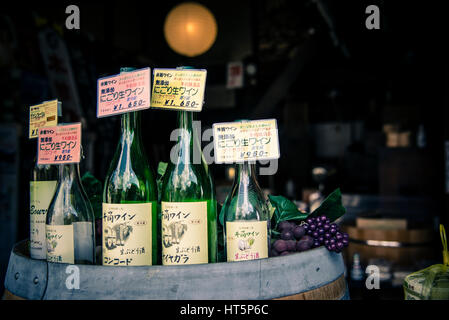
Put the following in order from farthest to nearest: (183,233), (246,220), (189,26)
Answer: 1. (189,26)
2. (246,220)
3. (183,233)

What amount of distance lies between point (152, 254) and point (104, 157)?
3362 mm

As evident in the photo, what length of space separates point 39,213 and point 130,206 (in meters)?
0.29

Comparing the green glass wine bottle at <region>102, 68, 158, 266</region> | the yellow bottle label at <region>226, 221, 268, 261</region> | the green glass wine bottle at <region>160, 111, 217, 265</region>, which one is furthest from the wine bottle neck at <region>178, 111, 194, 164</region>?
the yellow bottle label at <region>226, 221, 268, 261</region>

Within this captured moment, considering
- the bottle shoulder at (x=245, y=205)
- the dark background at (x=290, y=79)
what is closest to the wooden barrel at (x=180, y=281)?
the bottle shoulder at (x=245, y=205)

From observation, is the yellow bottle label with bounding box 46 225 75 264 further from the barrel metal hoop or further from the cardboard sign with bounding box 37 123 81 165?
the barrel metal hoop

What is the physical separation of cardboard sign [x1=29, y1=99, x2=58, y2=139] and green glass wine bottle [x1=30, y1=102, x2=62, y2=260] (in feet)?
0.05

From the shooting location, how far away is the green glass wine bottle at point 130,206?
0.77 metres

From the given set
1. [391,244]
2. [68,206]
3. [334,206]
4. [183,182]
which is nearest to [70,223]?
[68,206]

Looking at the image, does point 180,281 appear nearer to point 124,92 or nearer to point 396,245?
point 124,92

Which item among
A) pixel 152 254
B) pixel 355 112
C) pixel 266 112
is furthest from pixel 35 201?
pixel 355 112

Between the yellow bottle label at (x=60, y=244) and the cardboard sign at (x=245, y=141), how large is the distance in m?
0.37

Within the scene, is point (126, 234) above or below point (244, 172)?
below

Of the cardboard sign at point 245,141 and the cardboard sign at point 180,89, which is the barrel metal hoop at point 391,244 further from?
the cardboard sign at point 180,89

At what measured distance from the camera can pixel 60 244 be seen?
2.60 feet
